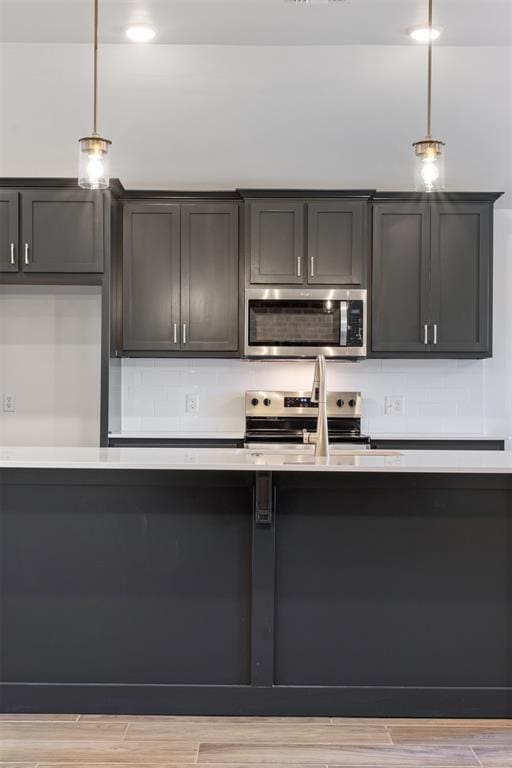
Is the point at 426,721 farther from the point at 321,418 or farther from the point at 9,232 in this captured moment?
the point at 9,232

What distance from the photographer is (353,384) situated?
4891mm

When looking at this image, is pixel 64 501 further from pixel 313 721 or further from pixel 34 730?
pixel 313 721

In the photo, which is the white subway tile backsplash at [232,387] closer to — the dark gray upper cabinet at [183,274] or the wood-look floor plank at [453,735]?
the dark gray upper cabinet at [183,274]

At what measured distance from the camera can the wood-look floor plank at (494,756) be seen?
234cm

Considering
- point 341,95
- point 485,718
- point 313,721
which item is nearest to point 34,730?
point 313,721

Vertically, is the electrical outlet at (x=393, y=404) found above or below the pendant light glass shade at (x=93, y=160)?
below

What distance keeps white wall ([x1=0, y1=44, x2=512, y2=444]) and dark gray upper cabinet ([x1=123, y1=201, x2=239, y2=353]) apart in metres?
0.35

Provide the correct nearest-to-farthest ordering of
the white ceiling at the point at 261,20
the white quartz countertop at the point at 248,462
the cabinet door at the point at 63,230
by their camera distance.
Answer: the white quartz countertop at the point at 248,462 → the white ceiling at the point at 261,20 → the cabinet door at the point at 63,230

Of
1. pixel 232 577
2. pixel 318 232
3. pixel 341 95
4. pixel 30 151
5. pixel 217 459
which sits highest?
pixel 341 95

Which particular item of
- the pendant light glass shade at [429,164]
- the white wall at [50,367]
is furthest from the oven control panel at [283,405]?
the pendant light glass shade at [429,164]

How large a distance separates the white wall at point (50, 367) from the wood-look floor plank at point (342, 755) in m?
2.73

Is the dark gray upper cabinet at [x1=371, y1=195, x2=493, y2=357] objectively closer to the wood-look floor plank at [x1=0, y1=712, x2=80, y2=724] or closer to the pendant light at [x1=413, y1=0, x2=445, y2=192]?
the pendant light at [x1=413, y1=0, x2=445, y2=192]

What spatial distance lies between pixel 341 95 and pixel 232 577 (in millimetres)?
3172

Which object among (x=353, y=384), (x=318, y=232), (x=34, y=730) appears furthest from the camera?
(x=353, y=384)
